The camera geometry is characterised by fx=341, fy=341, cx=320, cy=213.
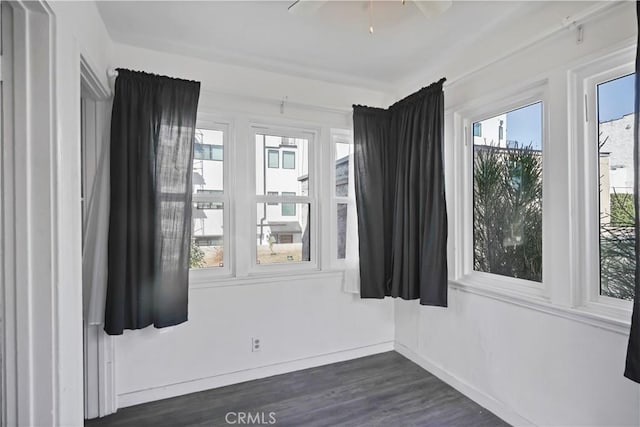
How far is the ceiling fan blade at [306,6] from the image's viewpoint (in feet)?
5.05

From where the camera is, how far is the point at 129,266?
2125 millimetres

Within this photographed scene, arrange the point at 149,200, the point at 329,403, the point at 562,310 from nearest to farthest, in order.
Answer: the point at 562,310, the point at 149,200, the point at 329,403

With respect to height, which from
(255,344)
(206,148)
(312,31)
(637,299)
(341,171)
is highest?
(312,31)

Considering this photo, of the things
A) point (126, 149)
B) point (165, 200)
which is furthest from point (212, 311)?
point (126, 149)

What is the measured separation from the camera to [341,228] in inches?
120

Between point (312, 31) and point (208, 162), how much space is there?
119cm

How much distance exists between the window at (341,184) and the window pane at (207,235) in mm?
980

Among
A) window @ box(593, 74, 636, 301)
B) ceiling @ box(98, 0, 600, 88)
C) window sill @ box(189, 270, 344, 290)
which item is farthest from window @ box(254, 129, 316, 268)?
window @ box(593, 74, 636, 301)

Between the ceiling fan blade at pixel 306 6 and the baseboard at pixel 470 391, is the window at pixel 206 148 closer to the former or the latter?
the ceiling fan blade at pixel 306 6

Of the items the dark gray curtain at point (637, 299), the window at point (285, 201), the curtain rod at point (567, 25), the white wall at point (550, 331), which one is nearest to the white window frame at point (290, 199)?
the window at point (285, 201)

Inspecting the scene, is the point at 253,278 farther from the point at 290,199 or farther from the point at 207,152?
the point at 207,152

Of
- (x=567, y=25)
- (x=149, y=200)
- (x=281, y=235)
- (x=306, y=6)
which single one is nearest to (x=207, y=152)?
(x=149, y=200)

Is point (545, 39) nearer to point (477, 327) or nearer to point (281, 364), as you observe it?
point (477, 327)

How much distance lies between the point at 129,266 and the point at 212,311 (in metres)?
0.69
